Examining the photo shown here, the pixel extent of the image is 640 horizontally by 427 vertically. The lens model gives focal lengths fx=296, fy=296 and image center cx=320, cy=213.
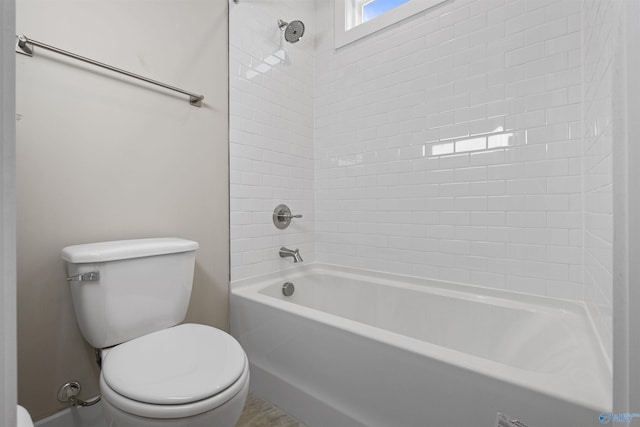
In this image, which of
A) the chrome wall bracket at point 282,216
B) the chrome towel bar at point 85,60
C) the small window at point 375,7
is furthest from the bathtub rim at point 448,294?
the small window at point 375,7

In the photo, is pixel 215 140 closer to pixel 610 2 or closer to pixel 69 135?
pixel 69 135

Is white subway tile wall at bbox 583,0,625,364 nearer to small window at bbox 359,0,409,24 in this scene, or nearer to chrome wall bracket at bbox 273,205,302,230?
small window at bbox 359,0,409,24

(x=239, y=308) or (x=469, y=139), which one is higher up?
(x=469, y=139)

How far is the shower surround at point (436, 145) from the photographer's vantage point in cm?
134

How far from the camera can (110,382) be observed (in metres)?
0.86

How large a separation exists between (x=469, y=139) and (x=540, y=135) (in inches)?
12.3

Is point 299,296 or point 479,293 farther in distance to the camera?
point 299,296

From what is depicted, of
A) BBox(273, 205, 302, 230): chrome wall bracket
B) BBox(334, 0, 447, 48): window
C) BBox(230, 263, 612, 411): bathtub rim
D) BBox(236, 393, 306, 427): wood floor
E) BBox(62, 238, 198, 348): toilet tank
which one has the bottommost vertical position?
BBox(236, 393, 306, 427): wood floor

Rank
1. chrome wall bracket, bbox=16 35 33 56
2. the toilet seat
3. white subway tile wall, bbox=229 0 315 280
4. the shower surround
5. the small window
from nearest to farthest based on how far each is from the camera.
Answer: the toilet seat < chrome wall bracket, bbox=16 35 33 56 < the shower surround < white subway tile wall, bbox=229 0 315 280 < the small window

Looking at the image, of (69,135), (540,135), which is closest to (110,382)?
(69,135)

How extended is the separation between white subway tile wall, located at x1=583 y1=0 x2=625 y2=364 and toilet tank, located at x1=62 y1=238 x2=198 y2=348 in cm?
148

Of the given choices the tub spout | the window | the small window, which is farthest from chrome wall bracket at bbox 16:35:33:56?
the small window

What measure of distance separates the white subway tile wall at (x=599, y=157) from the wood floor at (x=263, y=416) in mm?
1289

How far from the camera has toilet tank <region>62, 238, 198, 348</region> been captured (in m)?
1.07
